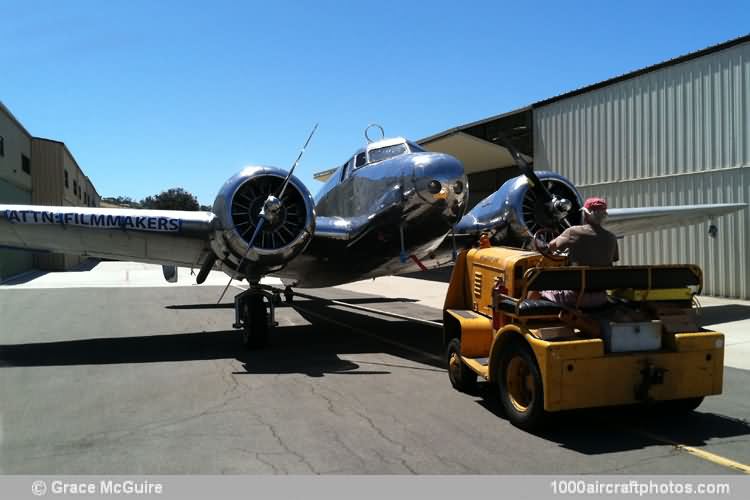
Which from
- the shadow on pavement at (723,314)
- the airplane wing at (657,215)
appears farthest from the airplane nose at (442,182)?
the shadow on pavement at (723,314)

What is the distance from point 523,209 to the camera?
35.8 feet

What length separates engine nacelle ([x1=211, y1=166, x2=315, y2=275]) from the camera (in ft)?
29.1

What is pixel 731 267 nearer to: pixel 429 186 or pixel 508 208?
pixel 508 208

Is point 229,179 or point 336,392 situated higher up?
point 229,179

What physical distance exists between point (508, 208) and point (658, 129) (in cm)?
983

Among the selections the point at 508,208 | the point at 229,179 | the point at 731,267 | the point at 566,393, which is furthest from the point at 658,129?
the point at 566,393

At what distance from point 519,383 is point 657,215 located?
8641mm

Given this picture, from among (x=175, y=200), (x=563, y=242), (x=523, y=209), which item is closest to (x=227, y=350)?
(x=523, y=209)

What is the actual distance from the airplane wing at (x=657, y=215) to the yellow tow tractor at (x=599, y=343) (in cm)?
702

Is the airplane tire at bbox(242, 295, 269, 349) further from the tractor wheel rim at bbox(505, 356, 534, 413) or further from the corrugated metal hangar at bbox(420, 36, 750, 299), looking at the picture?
the corrugated metal hangar at bbox(420, 36, 750, 299)

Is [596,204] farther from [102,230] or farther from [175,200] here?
[175,200]

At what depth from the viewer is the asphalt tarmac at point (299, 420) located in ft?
14.1

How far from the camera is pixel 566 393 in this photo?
452cm

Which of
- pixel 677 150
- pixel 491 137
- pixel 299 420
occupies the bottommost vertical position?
pixel 299 420
